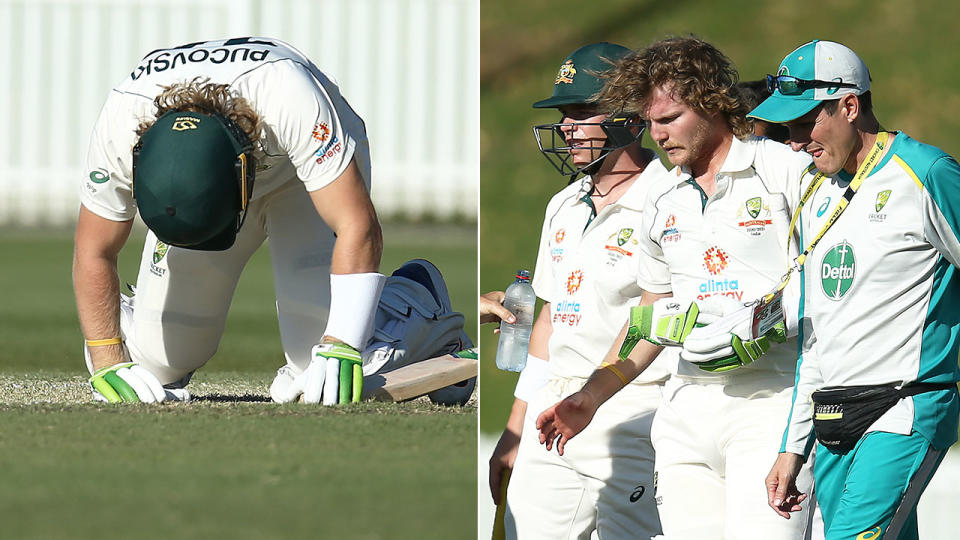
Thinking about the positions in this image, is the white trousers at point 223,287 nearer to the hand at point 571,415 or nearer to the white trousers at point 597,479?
the white trousers at point 597,479

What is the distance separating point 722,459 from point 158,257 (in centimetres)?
312

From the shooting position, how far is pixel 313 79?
16.1ft

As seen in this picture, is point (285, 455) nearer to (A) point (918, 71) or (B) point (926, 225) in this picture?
(B) point (926, 225)

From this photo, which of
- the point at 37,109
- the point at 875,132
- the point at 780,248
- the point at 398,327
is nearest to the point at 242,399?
the point at 398,327

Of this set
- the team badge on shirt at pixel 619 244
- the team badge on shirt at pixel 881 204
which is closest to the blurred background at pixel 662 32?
the team badge on shirt at pixel 619 244

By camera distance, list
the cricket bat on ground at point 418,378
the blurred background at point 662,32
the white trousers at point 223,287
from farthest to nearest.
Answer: the blurred background at point 662,32, the white trousers at point 223,287, the cricket bat on ground at point 418,378

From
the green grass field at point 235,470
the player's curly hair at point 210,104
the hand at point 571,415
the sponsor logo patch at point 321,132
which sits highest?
the player's curly hair at point 210,104

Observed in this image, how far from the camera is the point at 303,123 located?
474 centimetres

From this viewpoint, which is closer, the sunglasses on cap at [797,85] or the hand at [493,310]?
the sunglasses on cap at [797,85]

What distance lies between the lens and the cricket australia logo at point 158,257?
230 inches

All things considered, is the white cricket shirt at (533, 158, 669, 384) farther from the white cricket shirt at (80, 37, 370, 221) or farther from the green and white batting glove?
the white cricket shirt at (80, 37, 370, 221)

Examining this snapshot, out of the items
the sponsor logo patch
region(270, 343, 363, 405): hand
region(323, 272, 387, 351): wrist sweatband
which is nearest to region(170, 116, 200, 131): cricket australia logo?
the sponsor logo patch

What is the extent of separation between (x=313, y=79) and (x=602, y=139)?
1.23 metres

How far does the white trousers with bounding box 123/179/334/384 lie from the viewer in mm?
5605
